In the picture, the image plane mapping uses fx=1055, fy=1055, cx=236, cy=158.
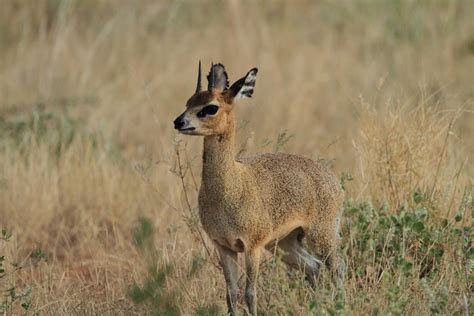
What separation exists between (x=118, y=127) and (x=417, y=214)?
5.53m

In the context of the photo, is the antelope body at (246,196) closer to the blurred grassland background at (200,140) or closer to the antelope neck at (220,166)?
the antelope neck at (220,166)

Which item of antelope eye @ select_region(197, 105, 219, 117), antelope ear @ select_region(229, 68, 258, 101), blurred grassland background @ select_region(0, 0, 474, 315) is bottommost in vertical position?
blurred grassland background @ select_region(0, 0, 474, 315)

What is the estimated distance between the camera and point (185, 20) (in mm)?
14742

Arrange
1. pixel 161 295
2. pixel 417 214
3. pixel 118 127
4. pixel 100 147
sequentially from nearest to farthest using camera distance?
pixel 161 295 < pixel 417 214 < pixel 100 147 < pixel 118 127

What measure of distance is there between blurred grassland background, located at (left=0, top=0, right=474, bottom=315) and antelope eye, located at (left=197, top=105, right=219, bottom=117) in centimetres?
82

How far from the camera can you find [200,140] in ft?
35.8

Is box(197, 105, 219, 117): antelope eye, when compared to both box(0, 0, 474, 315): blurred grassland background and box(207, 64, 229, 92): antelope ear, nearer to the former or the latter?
box(207, 64, 229, 92): antelope ear

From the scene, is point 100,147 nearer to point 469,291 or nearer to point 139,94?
point 139,94

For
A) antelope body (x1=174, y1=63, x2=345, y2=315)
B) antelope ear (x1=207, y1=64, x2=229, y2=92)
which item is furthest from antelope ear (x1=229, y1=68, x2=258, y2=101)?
antelope ear (x1=207, y1=64, x2=229, y2=92)

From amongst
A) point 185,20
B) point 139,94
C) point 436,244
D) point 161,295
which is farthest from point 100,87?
point 161,295

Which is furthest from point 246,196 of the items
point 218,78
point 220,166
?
point 218,78

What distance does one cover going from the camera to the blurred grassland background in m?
6.21

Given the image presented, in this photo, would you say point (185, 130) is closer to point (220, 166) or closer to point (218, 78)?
point (220, 166)

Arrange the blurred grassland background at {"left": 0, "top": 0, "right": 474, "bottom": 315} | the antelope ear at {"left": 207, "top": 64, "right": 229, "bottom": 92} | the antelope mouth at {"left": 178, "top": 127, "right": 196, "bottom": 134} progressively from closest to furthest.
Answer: the antelope mouth at {"left": 178, "top": 127, "right": 196, "bottom": 134}, the antelope ear at {"left": 207, "top": 64, "right": 229, "bottom": 92}, the blurred grassland background at {"left": 0, "top": 0, "right": 474, "bottom": 315}
